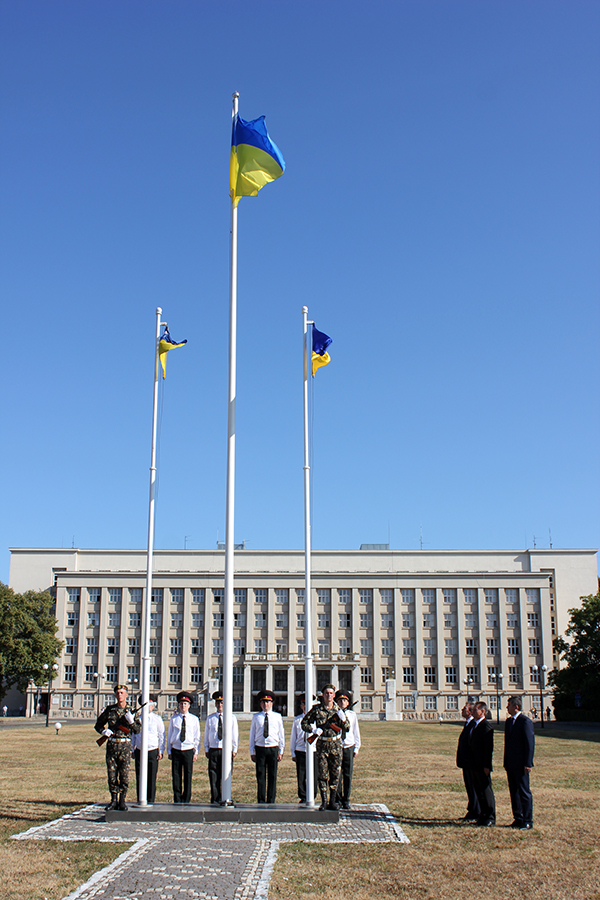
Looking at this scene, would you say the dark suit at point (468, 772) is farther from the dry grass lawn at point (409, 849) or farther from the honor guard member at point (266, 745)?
the honor guard member at point (266, 745)

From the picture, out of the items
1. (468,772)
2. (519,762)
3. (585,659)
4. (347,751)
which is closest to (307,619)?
(347,751)

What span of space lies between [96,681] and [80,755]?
6301cm

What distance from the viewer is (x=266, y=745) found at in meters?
14.0

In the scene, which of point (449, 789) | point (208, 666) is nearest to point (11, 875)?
point (449, 789)

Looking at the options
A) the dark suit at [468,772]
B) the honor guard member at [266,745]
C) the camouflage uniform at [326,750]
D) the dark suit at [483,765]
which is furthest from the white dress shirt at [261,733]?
the dark suit at [483,765]

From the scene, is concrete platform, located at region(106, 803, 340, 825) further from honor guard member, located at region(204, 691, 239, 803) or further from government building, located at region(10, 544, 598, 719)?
government building, located at region(10, 544, 598, 719)

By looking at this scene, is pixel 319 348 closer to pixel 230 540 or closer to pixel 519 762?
pixel 230 540

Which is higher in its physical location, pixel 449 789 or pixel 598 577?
pixel 598 577

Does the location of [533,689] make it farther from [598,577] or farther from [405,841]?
[405,841]

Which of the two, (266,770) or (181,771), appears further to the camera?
(181,771)

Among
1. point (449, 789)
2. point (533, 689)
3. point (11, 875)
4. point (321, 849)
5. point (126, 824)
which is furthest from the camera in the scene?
point (533, 689)

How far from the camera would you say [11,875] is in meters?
9.55

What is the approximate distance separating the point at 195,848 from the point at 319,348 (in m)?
10.7

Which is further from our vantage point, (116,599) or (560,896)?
(116,599)
